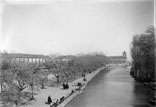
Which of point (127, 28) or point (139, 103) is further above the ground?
point (127, 28)

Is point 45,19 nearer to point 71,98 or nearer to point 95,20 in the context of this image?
point 95,20

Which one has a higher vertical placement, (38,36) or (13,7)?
(13,7)

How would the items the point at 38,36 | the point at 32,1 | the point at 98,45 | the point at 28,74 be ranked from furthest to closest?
the point at 28,74 → the point at 98,45 → the point at 38,36 → the point at 32,1

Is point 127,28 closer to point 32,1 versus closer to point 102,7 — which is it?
point 102,7

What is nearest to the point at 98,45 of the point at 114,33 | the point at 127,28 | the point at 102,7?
the point at 114,33

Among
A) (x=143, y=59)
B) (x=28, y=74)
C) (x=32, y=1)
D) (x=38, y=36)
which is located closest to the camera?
(x=32, y=1)

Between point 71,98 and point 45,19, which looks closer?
point 45,19

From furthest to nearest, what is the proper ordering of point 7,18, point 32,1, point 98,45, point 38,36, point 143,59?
point 143,59, point 98,45, point 38,36, point 7,18, point 32,1

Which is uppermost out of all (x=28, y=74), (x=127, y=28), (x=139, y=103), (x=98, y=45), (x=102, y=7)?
(x=102, y=7)

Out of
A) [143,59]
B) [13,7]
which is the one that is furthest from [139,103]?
[13,7]
